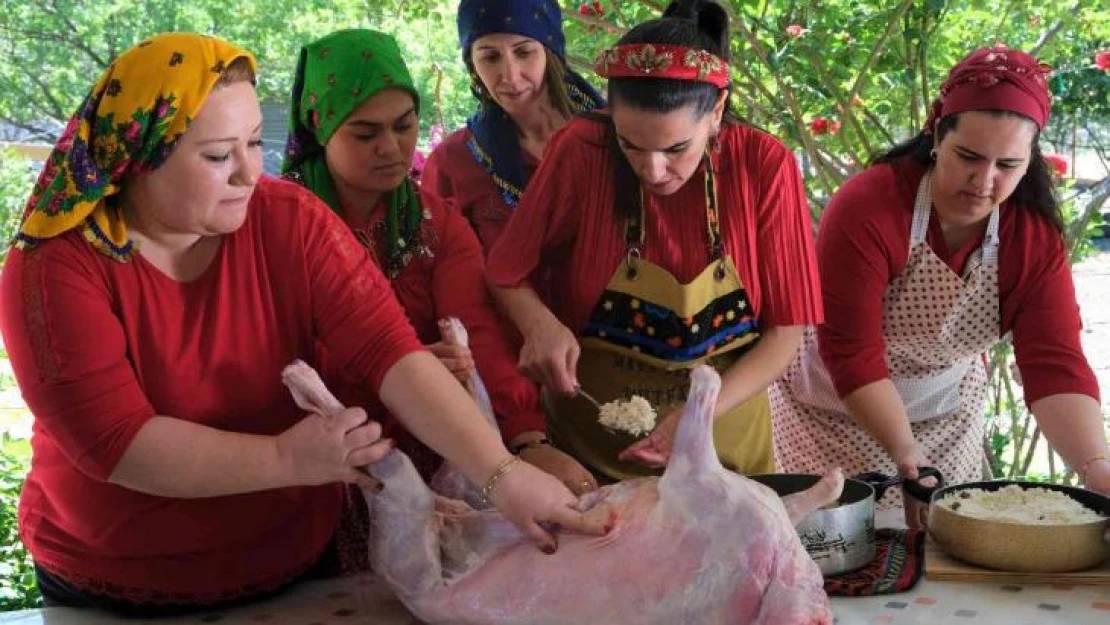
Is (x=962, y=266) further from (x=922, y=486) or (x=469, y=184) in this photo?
(x=469, y=184)

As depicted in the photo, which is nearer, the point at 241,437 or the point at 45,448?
the point at 241,437

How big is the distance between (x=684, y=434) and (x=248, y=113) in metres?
0.73

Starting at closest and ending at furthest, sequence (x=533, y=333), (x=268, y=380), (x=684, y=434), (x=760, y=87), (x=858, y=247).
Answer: (x=684, y=434)
(x=268, y=380)
(x=533, y=333)
(x=858, y=247)
(x=760, y=87)

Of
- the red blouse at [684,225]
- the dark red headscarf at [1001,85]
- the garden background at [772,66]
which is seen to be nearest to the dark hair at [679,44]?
the red blouse at [684,225]

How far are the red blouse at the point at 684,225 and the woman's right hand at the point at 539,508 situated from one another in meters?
0.57

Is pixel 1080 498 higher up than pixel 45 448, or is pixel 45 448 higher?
pixel 45 448

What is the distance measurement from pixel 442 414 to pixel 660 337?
55cm

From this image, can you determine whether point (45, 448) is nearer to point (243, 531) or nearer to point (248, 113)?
point (243, 531)

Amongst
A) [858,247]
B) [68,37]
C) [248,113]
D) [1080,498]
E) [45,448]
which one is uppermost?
[68,37]


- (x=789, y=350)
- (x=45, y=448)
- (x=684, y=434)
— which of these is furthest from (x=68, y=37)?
(x=684, y=434)

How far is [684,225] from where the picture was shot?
2047 mm

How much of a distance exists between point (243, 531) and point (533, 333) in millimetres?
578

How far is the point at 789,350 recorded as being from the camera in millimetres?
2045

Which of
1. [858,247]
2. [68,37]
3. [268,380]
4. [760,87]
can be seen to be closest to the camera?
[268,380]
